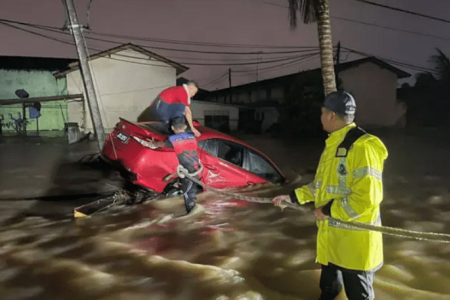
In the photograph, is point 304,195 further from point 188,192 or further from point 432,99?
point 432,99

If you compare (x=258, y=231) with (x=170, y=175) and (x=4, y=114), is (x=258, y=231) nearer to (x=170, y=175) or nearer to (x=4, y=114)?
(x=170, y=175)

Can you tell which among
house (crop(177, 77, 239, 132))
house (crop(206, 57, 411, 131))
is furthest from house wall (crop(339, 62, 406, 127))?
house (crop(177, 77, 239, 132))

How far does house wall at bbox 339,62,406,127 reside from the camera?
1281 inches

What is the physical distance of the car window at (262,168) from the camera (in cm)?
722

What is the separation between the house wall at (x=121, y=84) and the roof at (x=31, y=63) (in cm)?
1271

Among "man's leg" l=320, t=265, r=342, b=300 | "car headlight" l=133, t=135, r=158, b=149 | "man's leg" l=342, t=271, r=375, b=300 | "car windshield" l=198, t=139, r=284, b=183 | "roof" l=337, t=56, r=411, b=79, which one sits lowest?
"man's leg" l=320, t=265, r=342, b=300

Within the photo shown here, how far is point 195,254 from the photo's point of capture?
14.9 feet

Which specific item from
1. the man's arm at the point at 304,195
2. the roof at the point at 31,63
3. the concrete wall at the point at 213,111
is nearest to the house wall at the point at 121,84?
the concrete wall at the point at 213,111

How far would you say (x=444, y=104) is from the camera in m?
31.9

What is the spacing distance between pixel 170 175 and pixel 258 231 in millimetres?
1619

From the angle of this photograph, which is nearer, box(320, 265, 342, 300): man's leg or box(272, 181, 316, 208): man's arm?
box(320, 265, 342, 300): man's leg

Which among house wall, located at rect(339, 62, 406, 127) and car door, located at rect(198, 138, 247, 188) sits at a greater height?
house wall, located at rect(339, 62, 406, 127)

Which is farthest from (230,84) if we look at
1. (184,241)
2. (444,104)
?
(184,241)

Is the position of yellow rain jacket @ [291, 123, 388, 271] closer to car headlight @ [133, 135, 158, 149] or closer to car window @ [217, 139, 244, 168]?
car headlight @ [133, 135, 158, 149]
